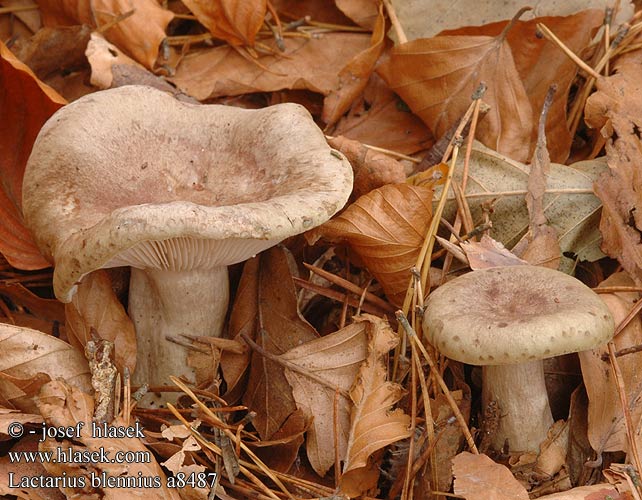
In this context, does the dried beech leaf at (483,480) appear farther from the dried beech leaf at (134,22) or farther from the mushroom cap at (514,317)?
the dried beech leaf at (134,22)

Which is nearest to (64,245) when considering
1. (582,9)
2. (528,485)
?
(528,485)

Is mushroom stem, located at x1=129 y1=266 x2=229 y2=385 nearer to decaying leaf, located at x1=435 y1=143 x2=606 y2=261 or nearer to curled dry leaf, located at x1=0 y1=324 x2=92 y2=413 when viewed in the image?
curled dry leaf, located at x1=0 y1=324 x2=92 y2=413

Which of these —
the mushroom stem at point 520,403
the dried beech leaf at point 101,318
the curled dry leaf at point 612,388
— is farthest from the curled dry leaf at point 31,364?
the curled dry leaf at point 612,388

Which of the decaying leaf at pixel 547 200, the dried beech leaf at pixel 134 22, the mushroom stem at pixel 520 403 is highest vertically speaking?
the dried beech leaf at pixel 134 22

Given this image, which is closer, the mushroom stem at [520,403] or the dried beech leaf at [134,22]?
the mushroom stem at [520,403]

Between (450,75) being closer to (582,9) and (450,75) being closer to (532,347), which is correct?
(582,9)
